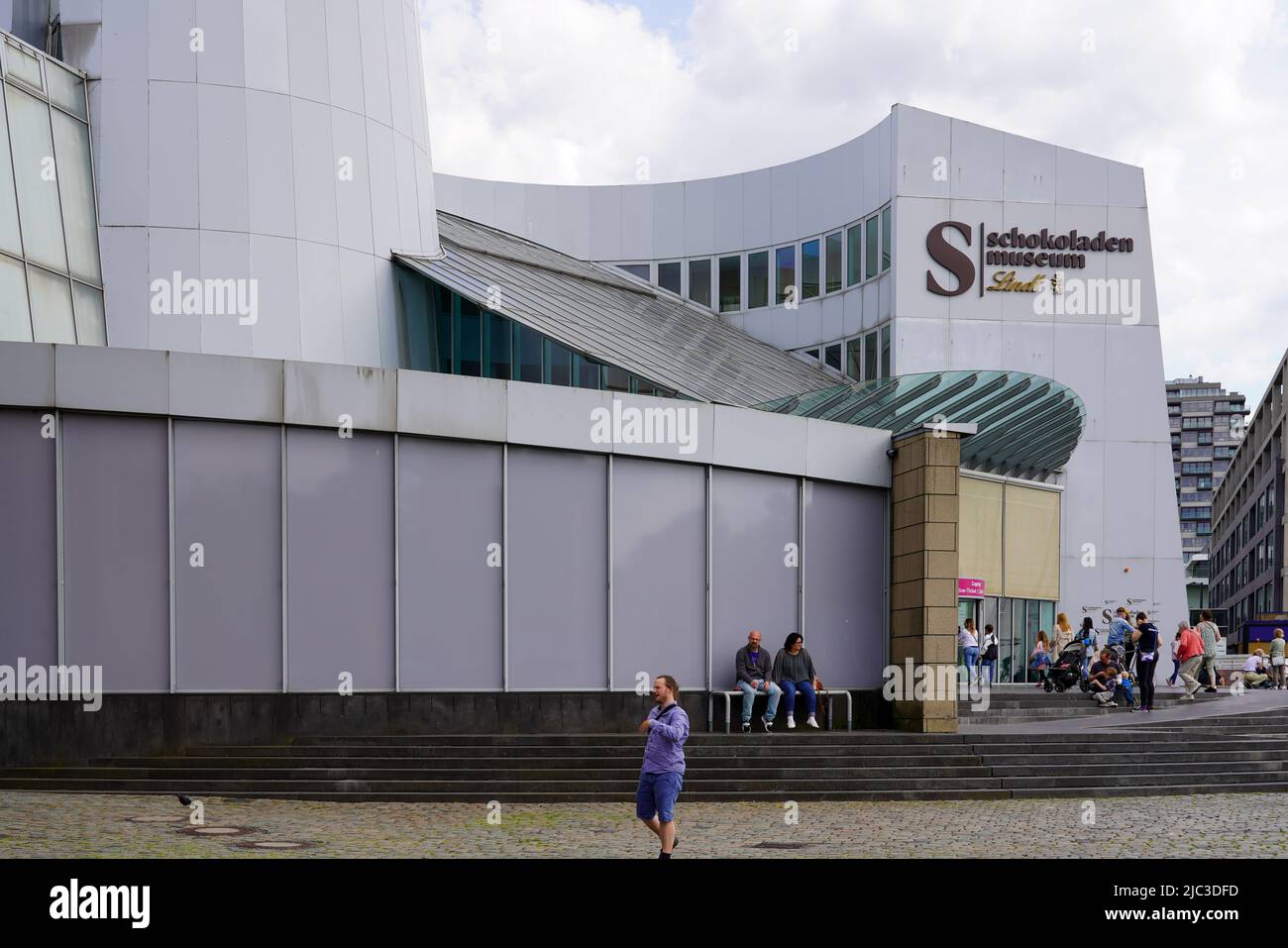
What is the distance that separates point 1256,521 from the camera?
296 feet

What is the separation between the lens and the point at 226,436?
17922 millimetres

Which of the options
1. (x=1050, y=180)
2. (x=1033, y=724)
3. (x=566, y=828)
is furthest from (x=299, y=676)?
(x=1050, y=180)

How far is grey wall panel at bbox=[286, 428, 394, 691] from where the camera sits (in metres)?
18.0

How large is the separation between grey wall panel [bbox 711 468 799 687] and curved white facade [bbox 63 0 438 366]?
8.06m

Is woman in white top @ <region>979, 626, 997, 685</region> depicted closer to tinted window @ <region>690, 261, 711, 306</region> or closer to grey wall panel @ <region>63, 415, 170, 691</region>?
tinted window @ <region>690, 261, 711, 306</region>

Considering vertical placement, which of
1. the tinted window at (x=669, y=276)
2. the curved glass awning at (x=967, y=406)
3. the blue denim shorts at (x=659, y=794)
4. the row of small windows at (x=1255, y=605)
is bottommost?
the row of small windows at (x=1255, y=605)

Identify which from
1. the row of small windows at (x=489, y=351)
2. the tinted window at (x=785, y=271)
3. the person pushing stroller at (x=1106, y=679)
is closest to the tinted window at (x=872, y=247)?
the tinted window at (x=785, y=271)

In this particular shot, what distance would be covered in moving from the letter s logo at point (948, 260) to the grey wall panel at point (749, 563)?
17455 mm

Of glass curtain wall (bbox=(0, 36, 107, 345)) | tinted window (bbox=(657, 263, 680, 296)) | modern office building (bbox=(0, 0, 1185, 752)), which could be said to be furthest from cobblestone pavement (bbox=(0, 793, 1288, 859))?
tinted window (bbox=(657, 263, 680, 296))

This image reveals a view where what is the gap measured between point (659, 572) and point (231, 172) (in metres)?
10.2

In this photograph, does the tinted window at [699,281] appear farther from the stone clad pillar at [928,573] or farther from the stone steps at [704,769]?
the stone steps at [704,769]

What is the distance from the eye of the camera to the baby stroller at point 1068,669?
26281mm

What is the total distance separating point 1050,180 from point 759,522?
20446mm
